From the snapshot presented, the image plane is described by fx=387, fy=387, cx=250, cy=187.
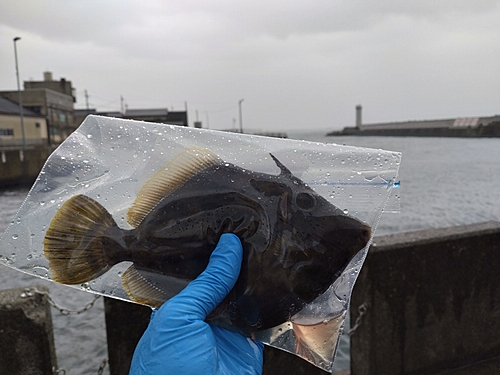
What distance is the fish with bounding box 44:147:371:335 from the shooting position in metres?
1.60

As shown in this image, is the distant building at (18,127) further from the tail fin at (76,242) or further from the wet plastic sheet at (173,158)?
the tail fin at (76,242)

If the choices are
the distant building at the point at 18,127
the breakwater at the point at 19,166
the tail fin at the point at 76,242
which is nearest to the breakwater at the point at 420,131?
the breakwater at the point at 19,166

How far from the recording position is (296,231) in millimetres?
1601

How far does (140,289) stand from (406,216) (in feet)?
56.1

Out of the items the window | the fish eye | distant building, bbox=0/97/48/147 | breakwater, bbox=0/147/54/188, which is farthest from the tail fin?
A: the window

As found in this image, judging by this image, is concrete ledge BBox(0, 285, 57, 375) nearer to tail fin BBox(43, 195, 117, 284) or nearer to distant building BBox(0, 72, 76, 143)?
tail fin BBox(43, 195, 117, 284)

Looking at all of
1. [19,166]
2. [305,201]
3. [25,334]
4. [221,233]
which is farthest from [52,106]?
[305,201]

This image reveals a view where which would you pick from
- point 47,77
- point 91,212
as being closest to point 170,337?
point 91,212

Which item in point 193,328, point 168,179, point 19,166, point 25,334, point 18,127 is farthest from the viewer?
point 18,127

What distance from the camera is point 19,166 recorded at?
3222 cm

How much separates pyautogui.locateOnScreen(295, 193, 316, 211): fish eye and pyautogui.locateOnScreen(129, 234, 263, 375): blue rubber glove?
1.00ft

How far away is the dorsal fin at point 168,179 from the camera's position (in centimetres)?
172

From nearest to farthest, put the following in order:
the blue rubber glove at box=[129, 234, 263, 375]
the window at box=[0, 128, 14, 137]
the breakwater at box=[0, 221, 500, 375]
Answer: the blue rubber glove at box=[129, 234, 263, 375], the breakwater at box=[0, 221, 500, 375], the window at box=[0, 128, 14, 137]

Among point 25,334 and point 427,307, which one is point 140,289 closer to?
point 25,334
